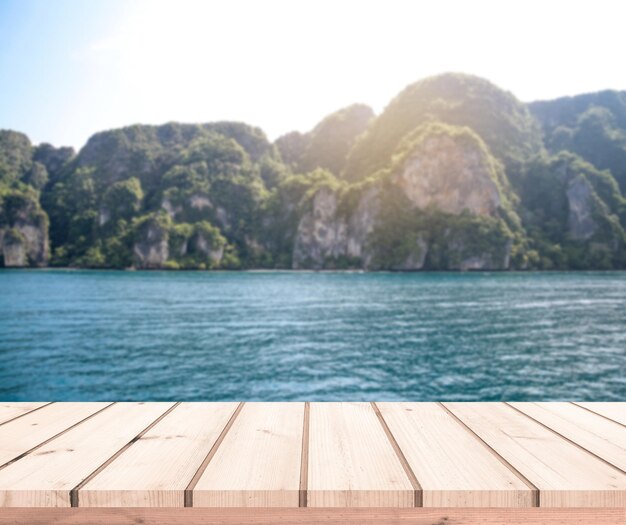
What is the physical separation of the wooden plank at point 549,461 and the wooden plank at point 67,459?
4.97 ft

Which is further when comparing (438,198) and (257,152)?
(257,152)

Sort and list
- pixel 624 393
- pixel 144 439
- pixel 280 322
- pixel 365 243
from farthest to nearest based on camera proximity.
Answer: pixel 365 243
pixel 280 322
pixel 624 393
pixel 144 439

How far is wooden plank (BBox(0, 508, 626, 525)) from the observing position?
1.62m

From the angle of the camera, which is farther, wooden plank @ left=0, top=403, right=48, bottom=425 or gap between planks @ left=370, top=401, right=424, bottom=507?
wooden plank @ left=0, top=403, right=48, bottom=425

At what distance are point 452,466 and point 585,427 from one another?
94 cm

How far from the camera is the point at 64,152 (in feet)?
562

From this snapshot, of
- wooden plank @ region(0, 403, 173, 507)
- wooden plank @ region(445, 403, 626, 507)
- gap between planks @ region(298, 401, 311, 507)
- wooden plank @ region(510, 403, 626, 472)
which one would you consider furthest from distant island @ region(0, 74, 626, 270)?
wooden plank @ region(0, 403, 173, 507)

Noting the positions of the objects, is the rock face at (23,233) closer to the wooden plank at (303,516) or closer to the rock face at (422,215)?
the rock face at (422,215)

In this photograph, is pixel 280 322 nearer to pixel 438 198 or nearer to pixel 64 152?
pixel 438 198

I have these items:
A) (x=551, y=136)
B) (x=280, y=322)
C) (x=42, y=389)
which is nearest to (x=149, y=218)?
(x=280, y=322)

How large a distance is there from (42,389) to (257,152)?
171 metres

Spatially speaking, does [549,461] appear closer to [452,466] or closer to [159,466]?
[452,466]

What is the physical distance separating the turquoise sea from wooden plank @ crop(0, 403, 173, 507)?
10.6 m

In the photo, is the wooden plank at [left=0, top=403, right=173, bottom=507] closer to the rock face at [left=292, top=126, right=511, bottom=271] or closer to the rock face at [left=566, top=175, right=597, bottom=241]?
the rock face at [left=292, top=126, right=511, bottom=271]
